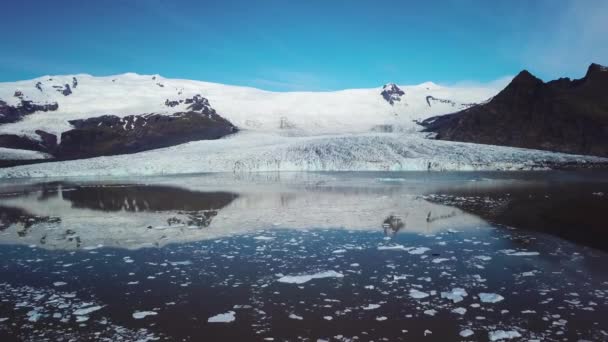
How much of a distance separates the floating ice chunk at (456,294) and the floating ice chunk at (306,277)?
2252 millimetres

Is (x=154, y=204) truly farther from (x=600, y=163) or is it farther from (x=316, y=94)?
(x=316, y=94)

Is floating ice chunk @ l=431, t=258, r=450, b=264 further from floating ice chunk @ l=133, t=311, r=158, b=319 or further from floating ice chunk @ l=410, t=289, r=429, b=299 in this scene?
floating ice chunk @ l=133, t=311, r=158, b=319

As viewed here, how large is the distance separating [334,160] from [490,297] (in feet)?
143

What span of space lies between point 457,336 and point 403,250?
503cm

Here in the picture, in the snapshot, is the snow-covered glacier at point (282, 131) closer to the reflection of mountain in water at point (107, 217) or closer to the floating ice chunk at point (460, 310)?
the reflection of mountain in water at point (107, 217)

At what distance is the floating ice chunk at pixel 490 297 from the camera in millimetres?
7491

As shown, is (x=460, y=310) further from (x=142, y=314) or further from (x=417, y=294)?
(x=142, y=314)

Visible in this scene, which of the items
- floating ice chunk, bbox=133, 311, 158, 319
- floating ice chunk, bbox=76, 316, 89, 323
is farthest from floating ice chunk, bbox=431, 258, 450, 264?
floating ice chunk, bbox=76, 316, 89, 323

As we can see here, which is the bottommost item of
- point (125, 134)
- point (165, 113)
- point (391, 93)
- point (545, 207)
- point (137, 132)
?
point (545, 207)

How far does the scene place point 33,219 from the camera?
56.5ft

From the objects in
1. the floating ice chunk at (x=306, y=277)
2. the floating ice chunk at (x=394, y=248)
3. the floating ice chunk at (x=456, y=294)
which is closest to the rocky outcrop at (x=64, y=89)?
the floating ice chunk at (x=394, y=248)

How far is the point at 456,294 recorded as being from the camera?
7820mm

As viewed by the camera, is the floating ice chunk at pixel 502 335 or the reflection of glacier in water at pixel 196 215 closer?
the floating ice chunk at pixel 502 335

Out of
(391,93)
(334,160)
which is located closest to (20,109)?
(334,160)
